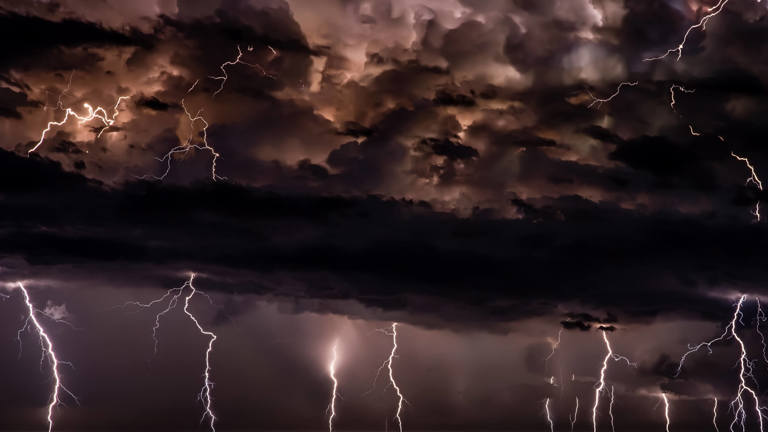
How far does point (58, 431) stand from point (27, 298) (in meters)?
128

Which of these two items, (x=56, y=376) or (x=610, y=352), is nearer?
(x=56, y=376)

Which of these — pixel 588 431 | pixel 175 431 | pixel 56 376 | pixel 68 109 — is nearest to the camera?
pixel 68 109

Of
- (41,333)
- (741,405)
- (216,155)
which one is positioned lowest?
(741,405)

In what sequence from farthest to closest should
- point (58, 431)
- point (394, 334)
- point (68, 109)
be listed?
point (58, 431)
point (394, 334)
point (68, 109)

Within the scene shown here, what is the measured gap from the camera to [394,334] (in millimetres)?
27625

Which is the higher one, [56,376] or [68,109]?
[68,109]

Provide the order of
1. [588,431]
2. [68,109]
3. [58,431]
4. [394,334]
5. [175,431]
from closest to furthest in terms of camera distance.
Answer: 1. [68,109]
2. [394,334]
3. [58,431]
4. [175,431]
5. [588,431]

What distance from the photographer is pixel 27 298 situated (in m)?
23.9

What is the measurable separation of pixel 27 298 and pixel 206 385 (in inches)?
225

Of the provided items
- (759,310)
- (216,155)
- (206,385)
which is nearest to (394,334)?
(206,385)

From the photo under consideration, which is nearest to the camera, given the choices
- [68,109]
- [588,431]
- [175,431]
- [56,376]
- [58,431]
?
[68,109]

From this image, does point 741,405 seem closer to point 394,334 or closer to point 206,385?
point 394,334

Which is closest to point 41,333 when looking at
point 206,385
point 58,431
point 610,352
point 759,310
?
point 206,385

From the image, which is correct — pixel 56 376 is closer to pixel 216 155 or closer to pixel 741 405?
pixel 216 155
